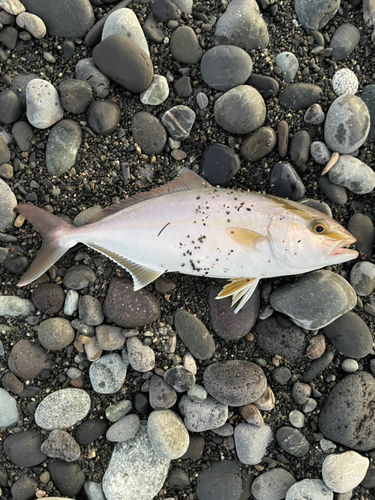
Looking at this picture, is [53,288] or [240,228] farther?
[53,288]

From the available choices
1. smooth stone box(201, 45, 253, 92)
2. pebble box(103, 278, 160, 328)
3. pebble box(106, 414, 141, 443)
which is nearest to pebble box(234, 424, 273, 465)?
pebble box(106, 414, 141, 443)

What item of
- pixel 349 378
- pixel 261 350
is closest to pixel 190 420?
pixel 261 350

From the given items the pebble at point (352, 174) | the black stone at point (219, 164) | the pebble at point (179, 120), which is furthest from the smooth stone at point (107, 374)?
the pebble at point (352, 174)

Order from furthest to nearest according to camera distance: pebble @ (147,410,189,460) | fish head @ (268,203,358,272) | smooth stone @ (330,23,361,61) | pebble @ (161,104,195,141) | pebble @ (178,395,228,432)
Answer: smooth stone @ (330,23,361,61) → pebble @ (161,104,195,141) → pebble @ (178,395,228,432) → pebble @ (147,410,189,460) → fish head @ (268,203,358,272)

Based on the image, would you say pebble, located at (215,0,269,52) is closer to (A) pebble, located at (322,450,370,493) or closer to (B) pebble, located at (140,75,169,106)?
(B) pebble, located at (140,75,169,106)

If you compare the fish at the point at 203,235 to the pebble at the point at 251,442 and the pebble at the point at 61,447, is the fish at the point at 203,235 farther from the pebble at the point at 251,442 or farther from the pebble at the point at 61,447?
the pebble at the point at 61,447

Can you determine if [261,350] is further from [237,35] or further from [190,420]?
[237,35]

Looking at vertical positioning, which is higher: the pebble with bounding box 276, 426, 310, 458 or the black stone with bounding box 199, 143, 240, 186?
the black stone with bounding box 199, 143, 240, 186
